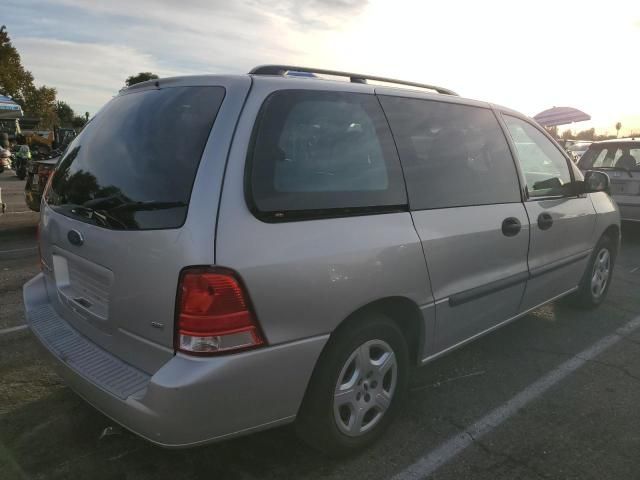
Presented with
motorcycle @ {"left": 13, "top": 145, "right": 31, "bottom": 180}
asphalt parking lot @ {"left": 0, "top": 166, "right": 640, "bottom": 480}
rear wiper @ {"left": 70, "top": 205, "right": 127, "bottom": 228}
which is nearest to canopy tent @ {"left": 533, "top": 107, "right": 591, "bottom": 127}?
asphalt parking lot @ {"left": 0, "top": 166, "right": 640, "bottom": 480}

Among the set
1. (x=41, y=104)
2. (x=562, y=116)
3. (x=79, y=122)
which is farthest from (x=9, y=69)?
(x=562, y=116)

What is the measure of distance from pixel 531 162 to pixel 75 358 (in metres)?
3.08

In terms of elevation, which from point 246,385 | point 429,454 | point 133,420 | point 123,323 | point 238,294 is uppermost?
point 238,294

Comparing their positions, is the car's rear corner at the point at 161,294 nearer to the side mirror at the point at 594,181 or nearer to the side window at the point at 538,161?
the side window at the point at 538,161

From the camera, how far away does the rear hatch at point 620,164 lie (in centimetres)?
778

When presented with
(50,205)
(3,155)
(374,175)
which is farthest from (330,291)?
(3,155)

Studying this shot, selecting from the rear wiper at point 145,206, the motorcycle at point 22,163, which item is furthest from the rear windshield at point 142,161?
the motorcycle at point 22,163

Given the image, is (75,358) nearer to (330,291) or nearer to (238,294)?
(238,294)

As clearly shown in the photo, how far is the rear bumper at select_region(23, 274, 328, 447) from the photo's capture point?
1.87 m

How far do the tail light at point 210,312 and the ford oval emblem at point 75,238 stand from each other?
0.70 metres

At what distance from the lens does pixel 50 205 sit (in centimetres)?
271

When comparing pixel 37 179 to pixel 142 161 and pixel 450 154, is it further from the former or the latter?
pixel 450 154

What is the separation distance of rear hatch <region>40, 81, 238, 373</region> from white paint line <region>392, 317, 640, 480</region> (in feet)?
4.43

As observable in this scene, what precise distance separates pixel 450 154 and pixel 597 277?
8.45 feet
